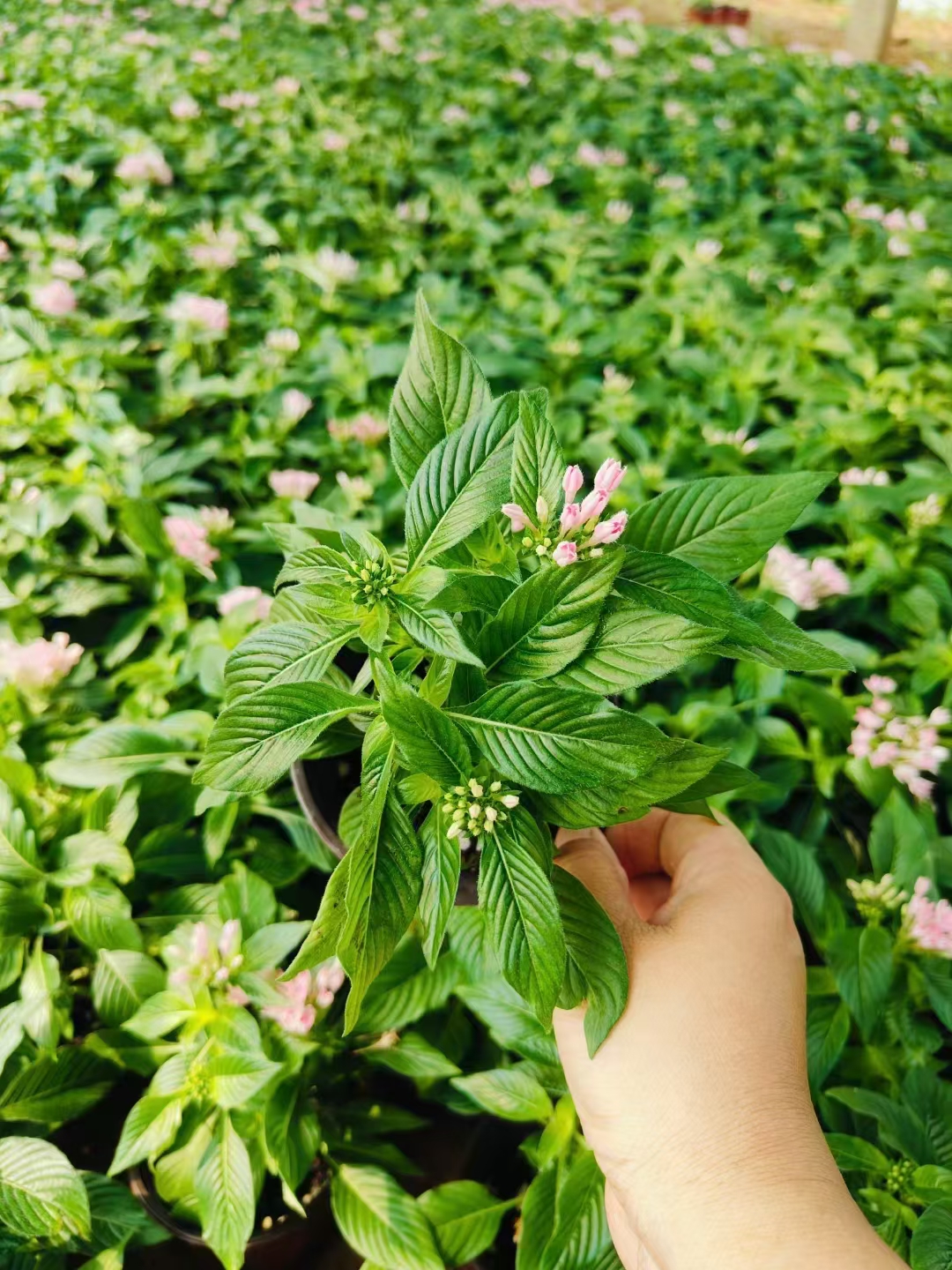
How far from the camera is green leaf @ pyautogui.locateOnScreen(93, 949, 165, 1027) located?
97 centimetres

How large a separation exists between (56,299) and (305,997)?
1490 millimetres

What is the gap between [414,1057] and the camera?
3.32 feet

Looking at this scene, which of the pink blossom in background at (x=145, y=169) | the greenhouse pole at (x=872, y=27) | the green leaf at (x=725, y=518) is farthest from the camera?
the greenhouse pole at (x=872, y=27)

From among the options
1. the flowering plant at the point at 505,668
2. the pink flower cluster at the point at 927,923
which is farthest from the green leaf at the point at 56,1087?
the pink flower cluster at the point at 927,923

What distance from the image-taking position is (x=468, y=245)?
7.38ft

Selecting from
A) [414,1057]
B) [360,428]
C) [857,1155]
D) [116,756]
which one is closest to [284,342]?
[360,428]

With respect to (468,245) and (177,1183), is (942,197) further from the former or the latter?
(177,1183)

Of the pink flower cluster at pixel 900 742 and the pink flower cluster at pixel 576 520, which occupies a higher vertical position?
the pink flower cluster at pixel 576 520

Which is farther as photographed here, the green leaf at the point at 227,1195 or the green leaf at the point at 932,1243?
the green leaf at the point at 227,1195

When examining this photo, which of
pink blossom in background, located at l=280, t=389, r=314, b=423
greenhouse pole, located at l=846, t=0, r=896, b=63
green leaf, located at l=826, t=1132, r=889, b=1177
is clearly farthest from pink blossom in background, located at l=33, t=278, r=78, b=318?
greenhouse pole, located at l=846, t=0, r=896, b=63

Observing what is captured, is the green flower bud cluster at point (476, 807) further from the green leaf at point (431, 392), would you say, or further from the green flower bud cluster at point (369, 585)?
the green leaf at point (431, 392)

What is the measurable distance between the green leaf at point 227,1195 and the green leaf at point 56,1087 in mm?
171

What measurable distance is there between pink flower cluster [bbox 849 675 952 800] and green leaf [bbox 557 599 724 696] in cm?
71

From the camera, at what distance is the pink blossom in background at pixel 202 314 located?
1.67m
